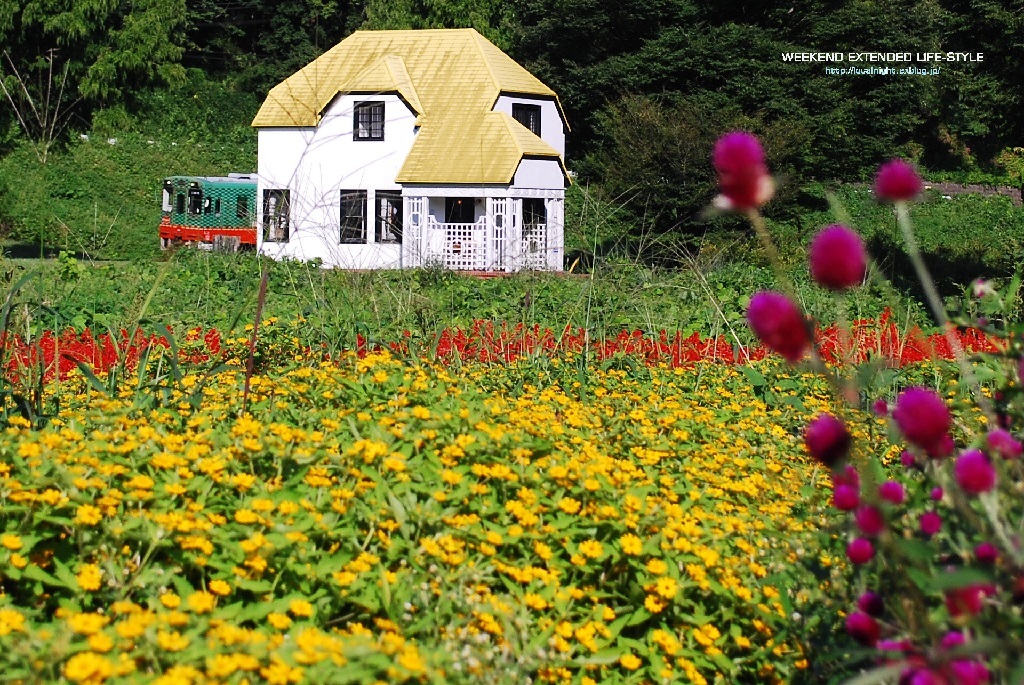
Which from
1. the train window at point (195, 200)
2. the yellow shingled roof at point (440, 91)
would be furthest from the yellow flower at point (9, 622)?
the train window at point (195, 200)

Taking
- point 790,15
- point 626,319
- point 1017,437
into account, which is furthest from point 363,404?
point 790,15

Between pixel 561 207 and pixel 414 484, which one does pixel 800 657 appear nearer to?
pixel 414 484

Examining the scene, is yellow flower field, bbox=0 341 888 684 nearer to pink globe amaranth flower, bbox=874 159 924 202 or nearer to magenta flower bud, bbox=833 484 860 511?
magenta flower bud, bbox=833 484 860 511

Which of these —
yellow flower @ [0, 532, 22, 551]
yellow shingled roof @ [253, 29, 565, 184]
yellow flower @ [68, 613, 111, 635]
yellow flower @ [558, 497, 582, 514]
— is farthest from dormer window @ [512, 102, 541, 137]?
yellow flower @ [68, 613, 111, 635]

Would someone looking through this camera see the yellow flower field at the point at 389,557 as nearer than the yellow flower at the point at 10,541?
Yes

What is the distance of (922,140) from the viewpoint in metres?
42.2

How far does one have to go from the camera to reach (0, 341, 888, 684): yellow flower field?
8.49 ft

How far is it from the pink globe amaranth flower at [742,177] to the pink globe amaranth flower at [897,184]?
208 mm

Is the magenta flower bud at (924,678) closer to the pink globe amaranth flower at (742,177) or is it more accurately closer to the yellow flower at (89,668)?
the pink globe amaranth flower at (742,177)

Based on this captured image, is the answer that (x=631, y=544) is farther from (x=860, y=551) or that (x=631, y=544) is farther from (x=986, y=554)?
(x=986, y=554)

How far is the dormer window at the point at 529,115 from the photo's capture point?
95.3 ft

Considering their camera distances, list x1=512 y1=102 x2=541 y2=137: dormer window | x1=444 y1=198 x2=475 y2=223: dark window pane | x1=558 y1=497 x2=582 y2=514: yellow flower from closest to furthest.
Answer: x1=558 y1=497 x2=582 y2=514: yellow flower
x1=444 y1=198 x2=475 y2=223: dark window pane
x1=512 y1=102 x2=541 y2=137: dormer window

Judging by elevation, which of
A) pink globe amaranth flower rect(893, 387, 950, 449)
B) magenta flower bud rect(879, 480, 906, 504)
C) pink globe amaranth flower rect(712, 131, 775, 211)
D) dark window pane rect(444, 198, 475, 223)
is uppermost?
dark window pane rect(444, 198, 475, 223)

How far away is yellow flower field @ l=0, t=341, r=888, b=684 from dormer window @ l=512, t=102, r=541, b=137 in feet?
83.1
